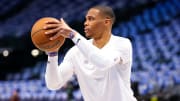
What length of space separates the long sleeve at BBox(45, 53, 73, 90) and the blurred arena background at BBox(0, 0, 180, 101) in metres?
6.32

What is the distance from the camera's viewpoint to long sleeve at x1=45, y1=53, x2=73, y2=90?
14.3 feet

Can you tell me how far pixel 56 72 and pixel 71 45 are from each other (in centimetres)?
1331

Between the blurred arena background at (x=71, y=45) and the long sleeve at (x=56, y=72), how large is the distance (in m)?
6.32

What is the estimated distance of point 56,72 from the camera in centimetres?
439

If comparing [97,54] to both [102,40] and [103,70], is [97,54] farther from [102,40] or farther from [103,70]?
[102,40]

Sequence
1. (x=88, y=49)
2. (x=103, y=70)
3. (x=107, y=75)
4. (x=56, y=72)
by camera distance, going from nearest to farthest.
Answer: (x=88, y=49) < (x=103, y=70) < (x=107, y=75) < (x=56, y=72)

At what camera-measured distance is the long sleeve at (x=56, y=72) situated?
4352 mm

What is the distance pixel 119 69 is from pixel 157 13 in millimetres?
13452

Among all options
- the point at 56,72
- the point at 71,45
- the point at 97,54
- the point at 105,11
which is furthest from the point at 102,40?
the point at 71,45

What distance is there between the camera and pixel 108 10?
4.38 meters

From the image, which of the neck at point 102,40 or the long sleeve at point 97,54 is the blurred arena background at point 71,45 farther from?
the long sleeve at point 97,54

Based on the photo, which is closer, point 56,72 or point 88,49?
point 88,49

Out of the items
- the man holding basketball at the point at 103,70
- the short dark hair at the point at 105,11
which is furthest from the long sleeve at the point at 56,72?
the short dark hair at the point at 105,11

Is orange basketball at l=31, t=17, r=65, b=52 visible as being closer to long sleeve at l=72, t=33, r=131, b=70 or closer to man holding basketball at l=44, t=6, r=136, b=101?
man holding basketball at l=44, t=6, r=136, b=101
